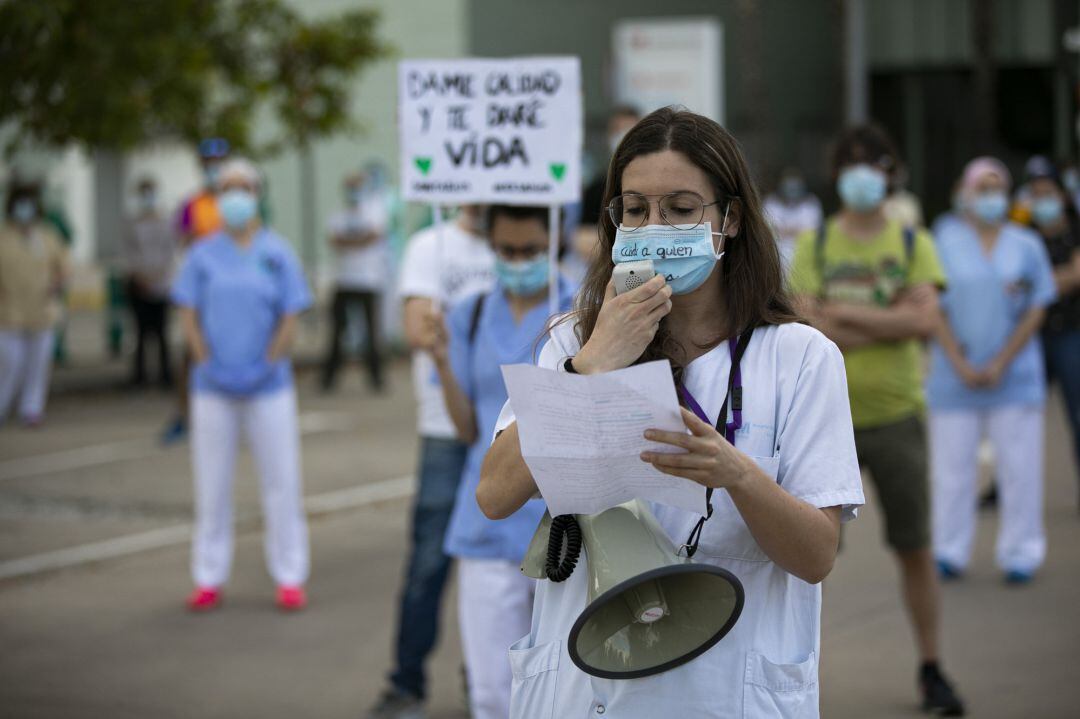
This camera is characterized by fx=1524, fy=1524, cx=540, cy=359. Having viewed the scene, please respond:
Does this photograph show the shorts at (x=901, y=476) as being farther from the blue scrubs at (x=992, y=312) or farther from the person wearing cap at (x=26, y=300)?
the person wearing cap at (x=26, y=300)

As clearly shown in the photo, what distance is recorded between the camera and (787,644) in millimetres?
2832

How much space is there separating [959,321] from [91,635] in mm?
4629

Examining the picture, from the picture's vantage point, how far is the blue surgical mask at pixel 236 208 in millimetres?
7633

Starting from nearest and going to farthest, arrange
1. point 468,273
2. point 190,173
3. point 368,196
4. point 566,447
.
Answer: point 566,447
point 468,273
point 368,196
point 190,173

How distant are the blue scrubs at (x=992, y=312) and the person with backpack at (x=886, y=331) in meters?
1.66

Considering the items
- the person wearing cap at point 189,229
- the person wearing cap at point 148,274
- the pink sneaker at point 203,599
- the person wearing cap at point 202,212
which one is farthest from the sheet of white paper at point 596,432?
the person wearing cap at point 148,274

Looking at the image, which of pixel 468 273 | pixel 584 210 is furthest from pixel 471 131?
pixel 584 210

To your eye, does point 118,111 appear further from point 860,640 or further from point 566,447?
point 566,447

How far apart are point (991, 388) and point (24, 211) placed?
32.5 ft

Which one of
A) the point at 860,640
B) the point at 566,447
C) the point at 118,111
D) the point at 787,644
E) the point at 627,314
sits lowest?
the point at 860,640

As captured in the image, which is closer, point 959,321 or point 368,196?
point 959,321

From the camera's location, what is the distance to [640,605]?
280 centimetres

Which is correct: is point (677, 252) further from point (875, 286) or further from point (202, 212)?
point (202, 212)

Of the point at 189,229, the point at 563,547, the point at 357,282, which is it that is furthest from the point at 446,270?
the point at 357,282
